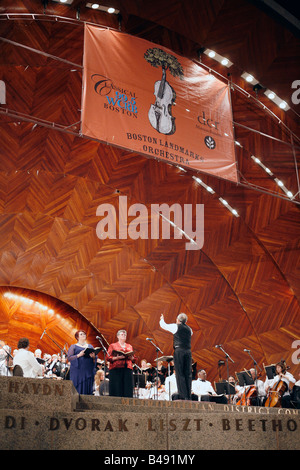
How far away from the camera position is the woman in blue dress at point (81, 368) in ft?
30.7

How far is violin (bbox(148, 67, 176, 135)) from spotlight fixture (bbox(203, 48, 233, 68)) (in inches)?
112

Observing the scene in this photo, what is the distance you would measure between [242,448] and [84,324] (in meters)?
19.8

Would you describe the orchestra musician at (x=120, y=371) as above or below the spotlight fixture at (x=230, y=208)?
below

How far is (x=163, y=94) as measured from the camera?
10602mm

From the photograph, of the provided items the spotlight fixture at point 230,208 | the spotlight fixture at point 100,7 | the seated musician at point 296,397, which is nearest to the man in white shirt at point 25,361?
the seated musician at point 296,397

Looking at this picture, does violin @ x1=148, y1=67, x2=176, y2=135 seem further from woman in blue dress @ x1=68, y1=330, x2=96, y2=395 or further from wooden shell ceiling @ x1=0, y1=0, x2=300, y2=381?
woman in blue dress @ x1=68, y1=330, x2=96, y2=395

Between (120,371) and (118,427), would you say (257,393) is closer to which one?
(120,371)

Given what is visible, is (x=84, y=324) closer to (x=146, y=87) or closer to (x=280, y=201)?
(x=280, y=201)

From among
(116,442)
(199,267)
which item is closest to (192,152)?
(116,442)

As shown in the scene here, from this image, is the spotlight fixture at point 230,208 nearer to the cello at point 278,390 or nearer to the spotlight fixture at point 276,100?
the spotlight fixture at point 276,100

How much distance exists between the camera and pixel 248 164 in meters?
16.0

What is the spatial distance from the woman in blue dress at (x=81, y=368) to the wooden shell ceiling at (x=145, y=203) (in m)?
4.32

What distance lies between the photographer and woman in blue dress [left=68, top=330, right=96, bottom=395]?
30.7ft

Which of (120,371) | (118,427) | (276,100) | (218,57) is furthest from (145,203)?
(118,427)
